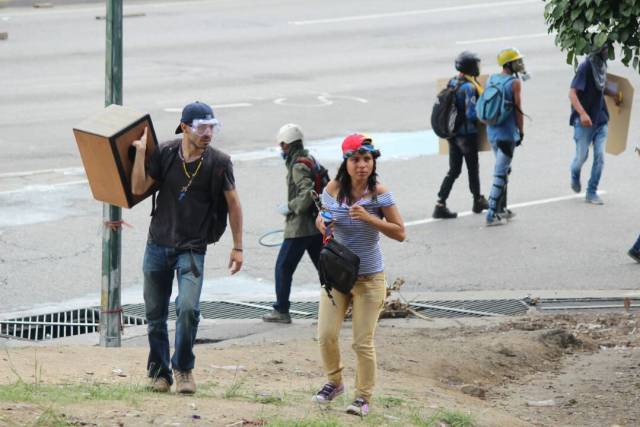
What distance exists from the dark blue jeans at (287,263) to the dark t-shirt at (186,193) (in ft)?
9.34

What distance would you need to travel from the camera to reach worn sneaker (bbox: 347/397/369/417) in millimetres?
7809

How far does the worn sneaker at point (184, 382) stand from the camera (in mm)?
8023

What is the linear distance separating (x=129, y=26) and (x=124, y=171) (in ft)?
61.9

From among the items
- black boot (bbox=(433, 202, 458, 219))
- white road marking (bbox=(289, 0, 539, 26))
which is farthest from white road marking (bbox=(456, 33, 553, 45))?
black boot (bbox=(433, 202, 458, 219))

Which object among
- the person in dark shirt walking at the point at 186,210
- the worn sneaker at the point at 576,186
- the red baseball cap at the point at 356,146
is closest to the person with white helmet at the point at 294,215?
the person in dark shirt walking at the point at 186,210

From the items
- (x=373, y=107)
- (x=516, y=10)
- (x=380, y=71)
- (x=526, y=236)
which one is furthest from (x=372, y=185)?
(x=516, y=10)

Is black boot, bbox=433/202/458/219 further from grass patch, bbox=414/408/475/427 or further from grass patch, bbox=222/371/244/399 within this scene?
grass patch, bbox=414/408/475/427

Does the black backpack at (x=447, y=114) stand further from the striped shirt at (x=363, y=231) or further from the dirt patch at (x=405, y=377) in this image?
the striped shirt at (x=363, y=231)

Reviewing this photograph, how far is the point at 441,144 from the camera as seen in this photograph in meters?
14.8

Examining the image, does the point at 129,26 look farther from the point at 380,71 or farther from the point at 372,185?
the point at 372,185

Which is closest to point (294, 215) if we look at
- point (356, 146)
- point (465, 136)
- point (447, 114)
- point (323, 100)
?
point (356, 146)

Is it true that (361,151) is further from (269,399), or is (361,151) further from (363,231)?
(269,399)

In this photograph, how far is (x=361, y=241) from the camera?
788 cm

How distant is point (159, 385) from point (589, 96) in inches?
323
